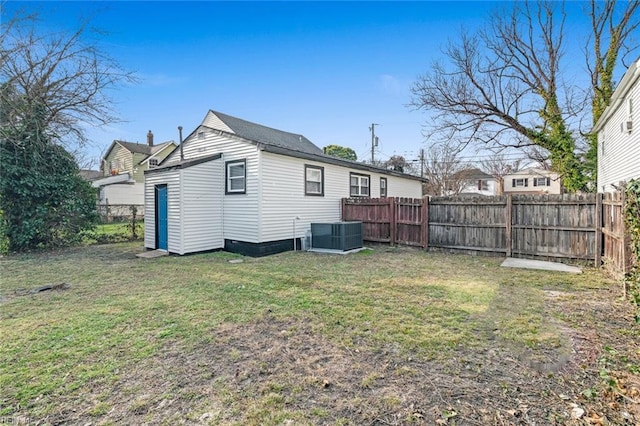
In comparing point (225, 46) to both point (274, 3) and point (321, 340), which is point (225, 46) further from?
point (321, 340)

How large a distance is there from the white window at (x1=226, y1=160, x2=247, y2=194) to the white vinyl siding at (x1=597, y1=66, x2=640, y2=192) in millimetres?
8432

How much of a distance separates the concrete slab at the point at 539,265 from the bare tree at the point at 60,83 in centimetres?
1215

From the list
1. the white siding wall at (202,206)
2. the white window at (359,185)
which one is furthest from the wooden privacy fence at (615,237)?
the white siding wall at (202,206)

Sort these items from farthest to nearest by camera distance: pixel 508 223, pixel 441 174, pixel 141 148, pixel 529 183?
pixel 529 183, pixel 141 148, pixel 441 174, pixel 508 223

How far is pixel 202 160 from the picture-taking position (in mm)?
9289

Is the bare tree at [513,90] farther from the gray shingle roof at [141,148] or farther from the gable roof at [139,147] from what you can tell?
the gray shingle roof at [141,148]

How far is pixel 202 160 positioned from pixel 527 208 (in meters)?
9.10

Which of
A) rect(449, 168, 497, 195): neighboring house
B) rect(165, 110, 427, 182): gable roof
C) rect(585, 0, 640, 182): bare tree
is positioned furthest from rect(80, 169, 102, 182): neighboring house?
rect(449, 168, 497, 195): neighboring house

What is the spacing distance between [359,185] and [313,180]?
9.73ft

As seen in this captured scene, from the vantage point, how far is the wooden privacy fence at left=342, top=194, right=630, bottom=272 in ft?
22.9

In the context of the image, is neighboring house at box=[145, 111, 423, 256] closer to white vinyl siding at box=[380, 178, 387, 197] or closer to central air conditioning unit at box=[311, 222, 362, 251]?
central air conditioning unit at box=[311, 222, 362, 251]

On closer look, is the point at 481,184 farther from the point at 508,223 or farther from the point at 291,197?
the point at 291,197

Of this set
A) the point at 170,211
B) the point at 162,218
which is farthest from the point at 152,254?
the point at 170,211

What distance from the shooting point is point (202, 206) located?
9.35 meters
